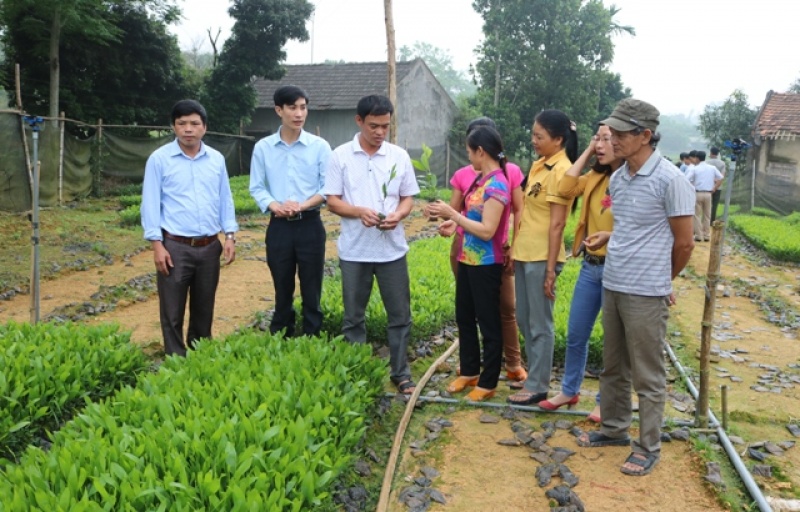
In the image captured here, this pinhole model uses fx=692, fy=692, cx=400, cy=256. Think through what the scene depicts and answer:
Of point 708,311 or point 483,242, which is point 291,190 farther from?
point 708,311

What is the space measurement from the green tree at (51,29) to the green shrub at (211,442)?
16671 millimetres

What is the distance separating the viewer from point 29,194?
40.1ft

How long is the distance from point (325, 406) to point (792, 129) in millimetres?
22521

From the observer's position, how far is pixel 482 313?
4730 mm

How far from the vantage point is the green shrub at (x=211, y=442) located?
105 inches

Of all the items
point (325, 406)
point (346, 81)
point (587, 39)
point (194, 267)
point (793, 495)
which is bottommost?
point (793, 495)

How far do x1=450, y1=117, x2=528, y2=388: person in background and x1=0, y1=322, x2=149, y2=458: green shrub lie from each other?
2416mm

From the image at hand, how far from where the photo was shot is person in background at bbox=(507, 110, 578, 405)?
441 cm

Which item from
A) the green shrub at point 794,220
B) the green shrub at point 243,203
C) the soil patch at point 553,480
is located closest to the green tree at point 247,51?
the green shrub at point 243,203

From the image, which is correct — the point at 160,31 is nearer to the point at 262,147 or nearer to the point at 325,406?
the point at 262,147

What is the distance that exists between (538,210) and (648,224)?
37.4 inches

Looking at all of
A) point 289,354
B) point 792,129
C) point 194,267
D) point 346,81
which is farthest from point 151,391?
point 346,81

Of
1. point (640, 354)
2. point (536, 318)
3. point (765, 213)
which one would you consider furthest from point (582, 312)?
point (765, 213)

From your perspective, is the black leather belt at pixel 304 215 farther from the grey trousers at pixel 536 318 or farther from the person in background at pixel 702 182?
the person in background at pixel 702 182
